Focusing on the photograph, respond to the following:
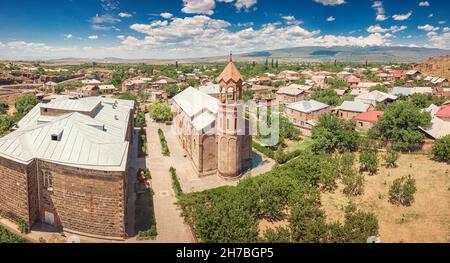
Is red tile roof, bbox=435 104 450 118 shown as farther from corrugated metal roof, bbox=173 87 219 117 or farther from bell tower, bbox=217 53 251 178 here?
corrugated metal roof, bbox=173 87 219 117

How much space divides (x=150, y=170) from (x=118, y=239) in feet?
46.4

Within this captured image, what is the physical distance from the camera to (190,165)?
120 ft

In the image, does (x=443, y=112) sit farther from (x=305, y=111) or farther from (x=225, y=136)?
(x=225, y=136)

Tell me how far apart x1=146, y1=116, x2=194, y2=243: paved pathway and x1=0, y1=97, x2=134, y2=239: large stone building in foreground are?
3.50 meters

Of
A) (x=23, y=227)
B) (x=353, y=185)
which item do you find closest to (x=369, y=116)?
(x=353, y=185)

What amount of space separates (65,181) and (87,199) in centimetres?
198

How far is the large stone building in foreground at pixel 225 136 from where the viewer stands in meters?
31.2

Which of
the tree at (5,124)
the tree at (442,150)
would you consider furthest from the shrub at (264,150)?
the tree at (5,124)

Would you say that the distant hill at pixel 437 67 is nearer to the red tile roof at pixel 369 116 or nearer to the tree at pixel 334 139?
the red tile roof at pixel 369 116

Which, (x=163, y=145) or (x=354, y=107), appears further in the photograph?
(x=354, y=107)

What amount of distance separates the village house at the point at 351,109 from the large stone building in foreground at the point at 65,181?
1740 inches

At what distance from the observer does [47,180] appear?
72.1 ft

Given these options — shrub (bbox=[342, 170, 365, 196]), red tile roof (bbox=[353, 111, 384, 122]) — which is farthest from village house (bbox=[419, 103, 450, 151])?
shrub (bbox=[342, 170, 365, 196])
